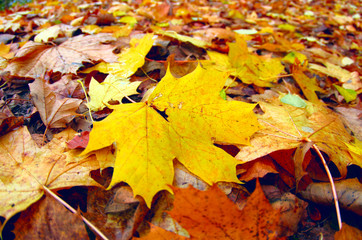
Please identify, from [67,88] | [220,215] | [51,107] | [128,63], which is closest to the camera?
[220,215]

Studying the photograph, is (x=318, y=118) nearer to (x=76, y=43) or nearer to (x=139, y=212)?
(x=139, y=212)

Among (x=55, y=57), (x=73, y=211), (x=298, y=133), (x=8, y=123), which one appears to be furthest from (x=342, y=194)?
(x=55, y=57)

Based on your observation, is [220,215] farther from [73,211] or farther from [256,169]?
[73,211]

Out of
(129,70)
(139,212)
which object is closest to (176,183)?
(139,212)

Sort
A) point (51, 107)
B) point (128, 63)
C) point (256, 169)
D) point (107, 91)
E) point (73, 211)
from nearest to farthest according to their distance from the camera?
point (73, 211) → point (256, 169) → point (51, 107) → point (107, 91) → point (128, 63)

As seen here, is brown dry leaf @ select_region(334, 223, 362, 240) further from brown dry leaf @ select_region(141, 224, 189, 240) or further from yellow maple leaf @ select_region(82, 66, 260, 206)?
brown dry leaf @ select_region(141, 224, 189, 240)
